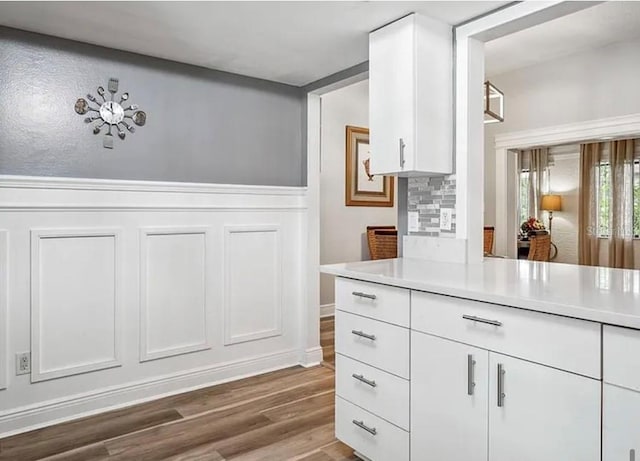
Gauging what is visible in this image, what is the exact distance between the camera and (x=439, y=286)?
1.61m

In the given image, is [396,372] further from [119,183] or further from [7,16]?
[7,16]

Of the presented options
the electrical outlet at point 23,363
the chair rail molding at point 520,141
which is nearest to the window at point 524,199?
the chair rail molding at point 520,141

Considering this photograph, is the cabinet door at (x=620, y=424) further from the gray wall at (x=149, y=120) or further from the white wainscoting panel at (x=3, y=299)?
the white wainscoting panel at (x=3, y=299)

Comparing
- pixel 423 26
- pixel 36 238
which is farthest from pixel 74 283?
pixel 423 26

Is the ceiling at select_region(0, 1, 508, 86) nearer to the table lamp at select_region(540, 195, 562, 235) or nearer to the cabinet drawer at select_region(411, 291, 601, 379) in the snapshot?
the cabinet drawer at select_region(411, 291, 601, 379)

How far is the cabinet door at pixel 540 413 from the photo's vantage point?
123 cm

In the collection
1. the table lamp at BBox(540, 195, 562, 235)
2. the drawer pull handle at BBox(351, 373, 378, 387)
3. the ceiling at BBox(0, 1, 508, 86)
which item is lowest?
the drawer pull handle at BBox(351, 373, 378, 387)

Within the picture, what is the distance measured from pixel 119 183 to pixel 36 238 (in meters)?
0.53

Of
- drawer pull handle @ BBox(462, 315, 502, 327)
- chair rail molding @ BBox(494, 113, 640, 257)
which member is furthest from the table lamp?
drawer pull handle @ BBox(462, 315, 502, 327)

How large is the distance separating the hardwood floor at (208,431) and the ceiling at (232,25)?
83.1 inches

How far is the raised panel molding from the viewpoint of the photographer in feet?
10.2

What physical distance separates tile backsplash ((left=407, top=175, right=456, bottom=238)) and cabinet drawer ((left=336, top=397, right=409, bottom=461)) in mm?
979

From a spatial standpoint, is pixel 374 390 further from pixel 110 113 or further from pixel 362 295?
pixel 110 113

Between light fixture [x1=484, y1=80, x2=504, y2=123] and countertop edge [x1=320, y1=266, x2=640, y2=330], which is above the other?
light fixture [x1=484, y1=80, x2=504, y2=123]
